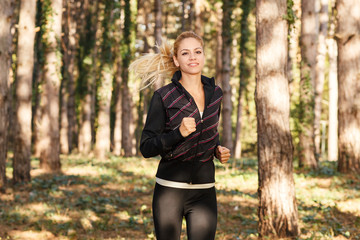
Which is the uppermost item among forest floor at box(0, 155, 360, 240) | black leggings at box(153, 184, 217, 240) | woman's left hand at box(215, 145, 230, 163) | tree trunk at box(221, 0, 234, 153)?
tree trunk at box(221, 0, 234, 153)

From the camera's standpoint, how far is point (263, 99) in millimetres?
6562

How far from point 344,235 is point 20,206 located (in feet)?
22.8

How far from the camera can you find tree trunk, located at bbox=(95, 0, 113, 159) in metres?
20.5

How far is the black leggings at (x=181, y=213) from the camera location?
354cm

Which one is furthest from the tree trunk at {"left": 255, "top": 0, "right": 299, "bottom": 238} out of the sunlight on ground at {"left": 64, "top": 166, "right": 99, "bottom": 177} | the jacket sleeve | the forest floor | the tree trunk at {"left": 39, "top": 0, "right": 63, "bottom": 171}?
the tree trunk at {"left": 39, "top": 0, "right": 63, "bottom": 171}

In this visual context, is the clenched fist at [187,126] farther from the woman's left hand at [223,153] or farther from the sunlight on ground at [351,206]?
the sunlight on ground at [351,206]

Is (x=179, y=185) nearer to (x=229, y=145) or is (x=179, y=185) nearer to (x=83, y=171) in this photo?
(x=83, y=171)

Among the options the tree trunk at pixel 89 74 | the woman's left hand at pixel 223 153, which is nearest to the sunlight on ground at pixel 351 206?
the woman's left hand at pixel 223 153

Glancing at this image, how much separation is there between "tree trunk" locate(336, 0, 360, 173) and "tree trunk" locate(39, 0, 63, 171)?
8.99 metres

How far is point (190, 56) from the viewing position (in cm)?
373

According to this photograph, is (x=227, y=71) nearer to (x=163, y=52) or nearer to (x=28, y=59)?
(x=28, y=59)

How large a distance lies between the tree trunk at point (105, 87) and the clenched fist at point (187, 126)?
58.0ft

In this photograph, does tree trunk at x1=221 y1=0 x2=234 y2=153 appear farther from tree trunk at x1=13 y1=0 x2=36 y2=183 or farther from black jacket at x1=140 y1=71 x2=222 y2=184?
black jacket at x1=140 y1=71 x2=222 y2=184

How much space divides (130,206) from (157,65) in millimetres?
6252
